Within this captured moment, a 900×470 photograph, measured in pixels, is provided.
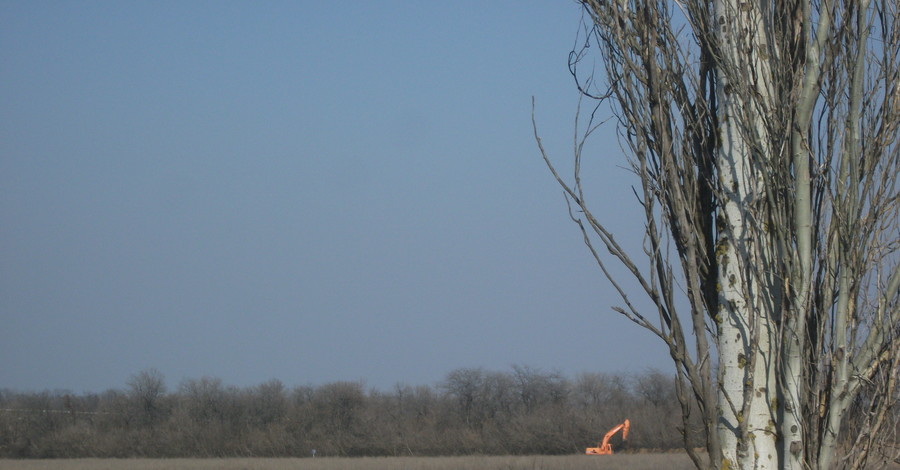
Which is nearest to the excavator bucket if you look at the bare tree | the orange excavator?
the orange excavator

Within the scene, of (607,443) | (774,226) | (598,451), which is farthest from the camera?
(607,443)

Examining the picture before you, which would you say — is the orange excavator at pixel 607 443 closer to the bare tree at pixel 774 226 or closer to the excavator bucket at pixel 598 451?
the excavator bucket at pixel 598 451

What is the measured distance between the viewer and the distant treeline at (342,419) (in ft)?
151

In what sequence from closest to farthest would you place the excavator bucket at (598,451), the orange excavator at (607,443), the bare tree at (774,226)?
the bare tree at (774,226) → the excavator bucket at (598,451) → the orange excavator at (607,443)

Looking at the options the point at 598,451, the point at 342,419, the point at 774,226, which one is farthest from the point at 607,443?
the point at 774,226

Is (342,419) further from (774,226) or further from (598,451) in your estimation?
(774,226)

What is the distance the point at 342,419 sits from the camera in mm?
50312

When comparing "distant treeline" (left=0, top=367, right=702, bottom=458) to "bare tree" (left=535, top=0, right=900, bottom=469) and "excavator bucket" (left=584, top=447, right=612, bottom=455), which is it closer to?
"excavator bucket" (left=584, top=447, right=612, bottom=455)

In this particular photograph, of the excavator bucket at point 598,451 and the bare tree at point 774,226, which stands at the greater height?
the bare tree at point 774,226

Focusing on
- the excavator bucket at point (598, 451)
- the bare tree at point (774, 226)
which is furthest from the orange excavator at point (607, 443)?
the bare tree at point (774, 226)

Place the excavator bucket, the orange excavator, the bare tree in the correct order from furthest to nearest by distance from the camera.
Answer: the orange excavator
the excavator bucket
the bare tree

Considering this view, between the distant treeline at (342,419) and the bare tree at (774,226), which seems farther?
the distant treeline at (342,419)

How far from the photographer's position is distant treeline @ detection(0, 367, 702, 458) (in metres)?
46.0

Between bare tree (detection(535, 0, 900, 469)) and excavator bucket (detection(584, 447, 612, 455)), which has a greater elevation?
bare tree (detection(535, 0, 900, 469))
